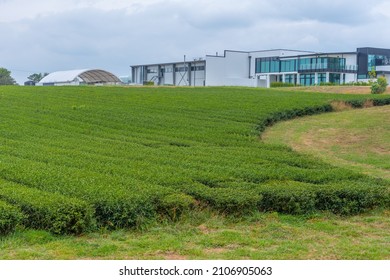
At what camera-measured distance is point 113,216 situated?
31.0 ft

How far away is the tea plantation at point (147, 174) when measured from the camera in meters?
9.45

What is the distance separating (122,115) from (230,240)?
51.3ft

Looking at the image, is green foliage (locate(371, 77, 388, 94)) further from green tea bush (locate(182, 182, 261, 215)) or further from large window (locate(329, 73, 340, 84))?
green tea bush (locate(182, 182, 261, 215))

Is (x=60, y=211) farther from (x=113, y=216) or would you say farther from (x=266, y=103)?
(x=266, y=103)

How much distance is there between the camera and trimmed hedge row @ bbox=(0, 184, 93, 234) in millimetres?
→ 8828

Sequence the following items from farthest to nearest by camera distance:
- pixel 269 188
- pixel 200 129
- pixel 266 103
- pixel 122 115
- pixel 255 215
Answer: pixel 266 103 < pixel 122 115 < pixel 200 129 < pixel 269 188 < pixel 255 215

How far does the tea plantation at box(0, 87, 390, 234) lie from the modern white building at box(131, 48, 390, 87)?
4377 cm

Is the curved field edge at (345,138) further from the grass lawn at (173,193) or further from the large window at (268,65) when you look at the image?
the large window at (268,65)

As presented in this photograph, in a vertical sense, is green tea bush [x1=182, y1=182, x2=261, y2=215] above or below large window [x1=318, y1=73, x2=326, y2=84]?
below

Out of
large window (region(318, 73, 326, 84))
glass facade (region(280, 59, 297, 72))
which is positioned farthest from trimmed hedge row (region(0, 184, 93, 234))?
glass facade (region(280, 59, 297, 72))

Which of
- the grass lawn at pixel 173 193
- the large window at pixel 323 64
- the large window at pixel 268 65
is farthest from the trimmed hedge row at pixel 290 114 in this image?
the large window at pixel 268 65

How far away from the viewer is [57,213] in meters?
8.84

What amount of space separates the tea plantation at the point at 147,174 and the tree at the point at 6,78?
78785mm

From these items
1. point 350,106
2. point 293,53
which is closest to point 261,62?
point 293,53
